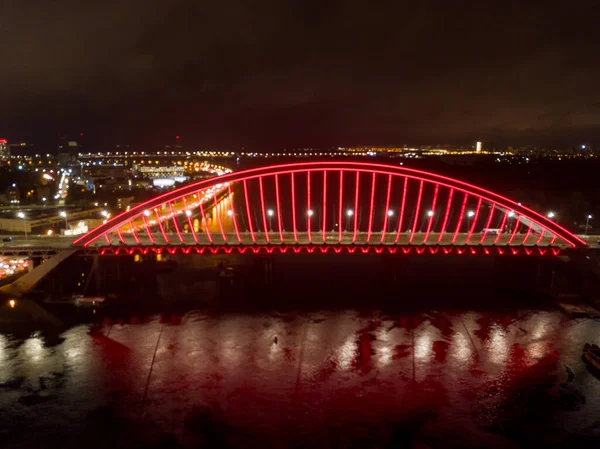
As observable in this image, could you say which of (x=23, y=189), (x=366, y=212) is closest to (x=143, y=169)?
(x=23, y=189)

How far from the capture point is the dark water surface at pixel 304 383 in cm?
1210

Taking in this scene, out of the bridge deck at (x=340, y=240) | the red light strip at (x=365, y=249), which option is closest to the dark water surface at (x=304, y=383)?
the red light strip at (x=365, y=249)

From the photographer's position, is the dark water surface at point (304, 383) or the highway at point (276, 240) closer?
the dark water surface at point (304, 383)

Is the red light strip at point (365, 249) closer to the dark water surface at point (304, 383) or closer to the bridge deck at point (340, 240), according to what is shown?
the bridge deck at point (340, 240)

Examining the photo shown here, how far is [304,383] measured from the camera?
14.3 m

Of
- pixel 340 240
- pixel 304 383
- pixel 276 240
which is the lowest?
pixel 304 383

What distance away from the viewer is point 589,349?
52.2 feet

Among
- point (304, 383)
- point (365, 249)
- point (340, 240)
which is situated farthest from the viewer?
point (340, 240)

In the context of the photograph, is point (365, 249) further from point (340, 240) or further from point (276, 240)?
point (276, 240)

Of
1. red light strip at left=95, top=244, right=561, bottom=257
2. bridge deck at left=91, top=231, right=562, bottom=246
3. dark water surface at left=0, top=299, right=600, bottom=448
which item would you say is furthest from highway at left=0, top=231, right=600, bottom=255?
dark water surface at left=0, top=299, right=600, bottom=448

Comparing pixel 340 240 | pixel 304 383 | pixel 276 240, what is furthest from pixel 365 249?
pixel 304 383

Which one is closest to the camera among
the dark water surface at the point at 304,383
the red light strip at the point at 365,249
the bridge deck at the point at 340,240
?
the dark water surface at the point at 304,383

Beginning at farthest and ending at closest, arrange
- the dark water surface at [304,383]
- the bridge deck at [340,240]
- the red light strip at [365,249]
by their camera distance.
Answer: the bridge deck at [340,240] → the red light strip at [365,249] → the dark water surface at [304,383]

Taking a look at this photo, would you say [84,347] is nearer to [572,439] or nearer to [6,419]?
[6,419]
